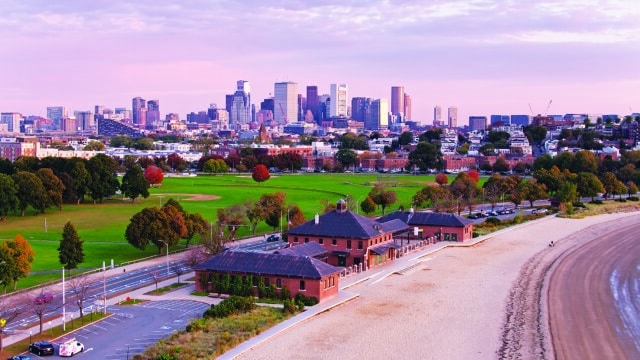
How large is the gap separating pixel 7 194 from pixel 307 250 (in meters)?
33.9

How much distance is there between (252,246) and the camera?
53594 mm

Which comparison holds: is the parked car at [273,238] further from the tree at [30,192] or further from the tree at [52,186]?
the tree at [52,186]

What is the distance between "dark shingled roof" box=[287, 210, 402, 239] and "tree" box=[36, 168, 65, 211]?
31801 millimetres

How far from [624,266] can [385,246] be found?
1494 centimetres

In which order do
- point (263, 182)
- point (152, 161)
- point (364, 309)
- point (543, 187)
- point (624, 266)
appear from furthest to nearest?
point (152, 161), point (263, 182), point (543, 187), point (624, 266), point (364, 309)

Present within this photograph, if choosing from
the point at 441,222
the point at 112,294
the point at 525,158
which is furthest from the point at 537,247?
the point at 525,158

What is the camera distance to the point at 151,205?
78.1 metres

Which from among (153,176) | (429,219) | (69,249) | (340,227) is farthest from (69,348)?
(153,176)

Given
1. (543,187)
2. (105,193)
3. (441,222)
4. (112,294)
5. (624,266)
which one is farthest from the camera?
(543,187)

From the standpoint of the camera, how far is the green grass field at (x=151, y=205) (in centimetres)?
5041

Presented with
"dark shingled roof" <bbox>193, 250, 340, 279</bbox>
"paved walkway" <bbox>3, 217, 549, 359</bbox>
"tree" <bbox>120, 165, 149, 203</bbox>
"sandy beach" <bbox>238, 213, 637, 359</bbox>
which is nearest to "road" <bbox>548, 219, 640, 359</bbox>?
"sandy beach" <bbox>238, 213, 637, 359</bbox>

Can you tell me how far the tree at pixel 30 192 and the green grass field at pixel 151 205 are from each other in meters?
1.19

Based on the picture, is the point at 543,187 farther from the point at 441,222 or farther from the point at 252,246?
the point at 252,246

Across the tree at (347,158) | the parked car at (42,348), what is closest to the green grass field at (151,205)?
the parked car at (42,348)
